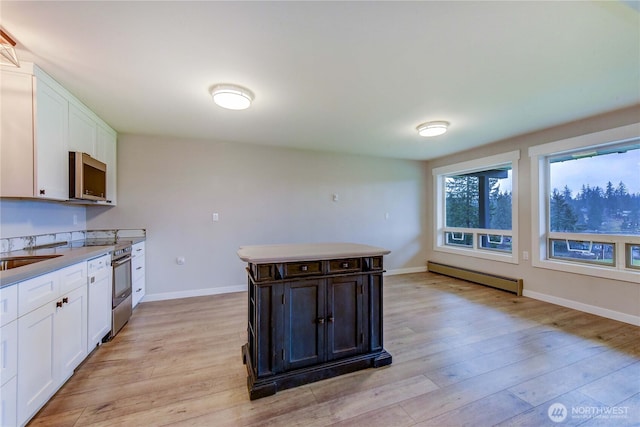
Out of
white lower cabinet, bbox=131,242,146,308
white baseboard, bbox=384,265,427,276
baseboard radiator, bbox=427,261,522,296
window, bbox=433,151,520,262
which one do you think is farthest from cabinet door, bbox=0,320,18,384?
window, bbox=433,151,520,262

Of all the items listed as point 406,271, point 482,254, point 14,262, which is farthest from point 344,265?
point 406,271

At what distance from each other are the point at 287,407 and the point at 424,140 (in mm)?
3878

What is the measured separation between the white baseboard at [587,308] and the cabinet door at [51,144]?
5756mm

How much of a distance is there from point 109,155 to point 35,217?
1175mm

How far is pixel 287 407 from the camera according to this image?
5.52 ft

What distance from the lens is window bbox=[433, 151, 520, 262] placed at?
4.22 metres

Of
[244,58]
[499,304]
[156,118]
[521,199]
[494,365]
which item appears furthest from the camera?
[521,199]

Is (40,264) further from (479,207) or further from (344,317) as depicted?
(479,207)

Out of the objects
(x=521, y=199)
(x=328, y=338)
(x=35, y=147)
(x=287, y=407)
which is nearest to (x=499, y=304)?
(x=521, y=199)

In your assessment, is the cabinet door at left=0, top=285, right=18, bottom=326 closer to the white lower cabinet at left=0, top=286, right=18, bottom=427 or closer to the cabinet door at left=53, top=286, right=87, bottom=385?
the white lower cabinet at left=0, top=286, right=18, bottom=427

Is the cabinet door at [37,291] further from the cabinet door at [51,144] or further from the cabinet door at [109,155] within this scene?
the cabinet door at [109,155]

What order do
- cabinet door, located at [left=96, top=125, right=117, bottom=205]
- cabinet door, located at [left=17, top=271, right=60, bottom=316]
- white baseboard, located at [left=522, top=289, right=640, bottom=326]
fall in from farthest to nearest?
cabinet door, located at [left=96, top=125, right=117, bottom=205] < white baseboard, located at [left=522, top=289, right=640, bottom=326] < cabinet door, located at [left=17, top=271, right=60, bottom=316]

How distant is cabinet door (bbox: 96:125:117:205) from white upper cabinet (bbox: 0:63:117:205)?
687 millimetres

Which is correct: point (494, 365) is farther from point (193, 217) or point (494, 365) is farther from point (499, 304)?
point (193, 217)
